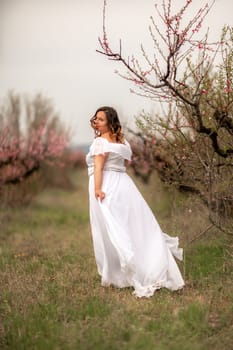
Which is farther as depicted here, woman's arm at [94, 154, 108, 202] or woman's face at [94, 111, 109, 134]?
woman's face at [94, 111, 109, 134]

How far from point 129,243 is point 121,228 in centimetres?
18

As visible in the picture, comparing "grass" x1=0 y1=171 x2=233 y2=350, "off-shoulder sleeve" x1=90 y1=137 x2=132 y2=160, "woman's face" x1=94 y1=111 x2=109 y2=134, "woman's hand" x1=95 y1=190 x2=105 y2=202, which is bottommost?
"grass" x1=0 y1=171 x2=233 y2=350

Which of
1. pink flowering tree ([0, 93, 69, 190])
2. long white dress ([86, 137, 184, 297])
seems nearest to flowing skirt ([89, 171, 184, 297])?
long white dress ([86, 137, 184, 297])

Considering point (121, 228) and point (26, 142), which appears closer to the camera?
point (121, 228)

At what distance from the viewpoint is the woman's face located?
6.30 m

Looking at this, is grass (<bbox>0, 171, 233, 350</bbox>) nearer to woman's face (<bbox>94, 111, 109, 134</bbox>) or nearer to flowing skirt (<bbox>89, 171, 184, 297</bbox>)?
flowing skirt (<bbox>89, 171, 184, 297</bbox>)

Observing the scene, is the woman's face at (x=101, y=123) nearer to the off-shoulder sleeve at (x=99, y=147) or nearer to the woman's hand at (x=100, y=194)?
the off-shoulder sleeve at (x=99, y=147)

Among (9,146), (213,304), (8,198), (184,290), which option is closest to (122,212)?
(184,290)

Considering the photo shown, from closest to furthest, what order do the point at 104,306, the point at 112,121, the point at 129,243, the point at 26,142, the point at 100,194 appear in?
1. the point at 104,306
2. the point at 129,243
3. the point at 100,194
4. the point at 112,121
5. the point at 26,142

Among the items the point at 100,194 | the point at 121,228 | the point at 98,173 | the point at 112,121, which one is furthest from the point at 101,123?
the point at 121,228

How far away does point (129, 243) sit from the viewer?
597cm

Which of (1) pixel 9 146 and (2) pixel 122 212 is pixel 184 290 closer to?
(2) pixel 122 212

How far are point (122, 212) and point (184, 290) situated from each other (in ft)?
3.34

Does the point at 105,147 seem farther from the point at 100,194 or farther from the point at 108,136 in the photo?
the point at 100,194
